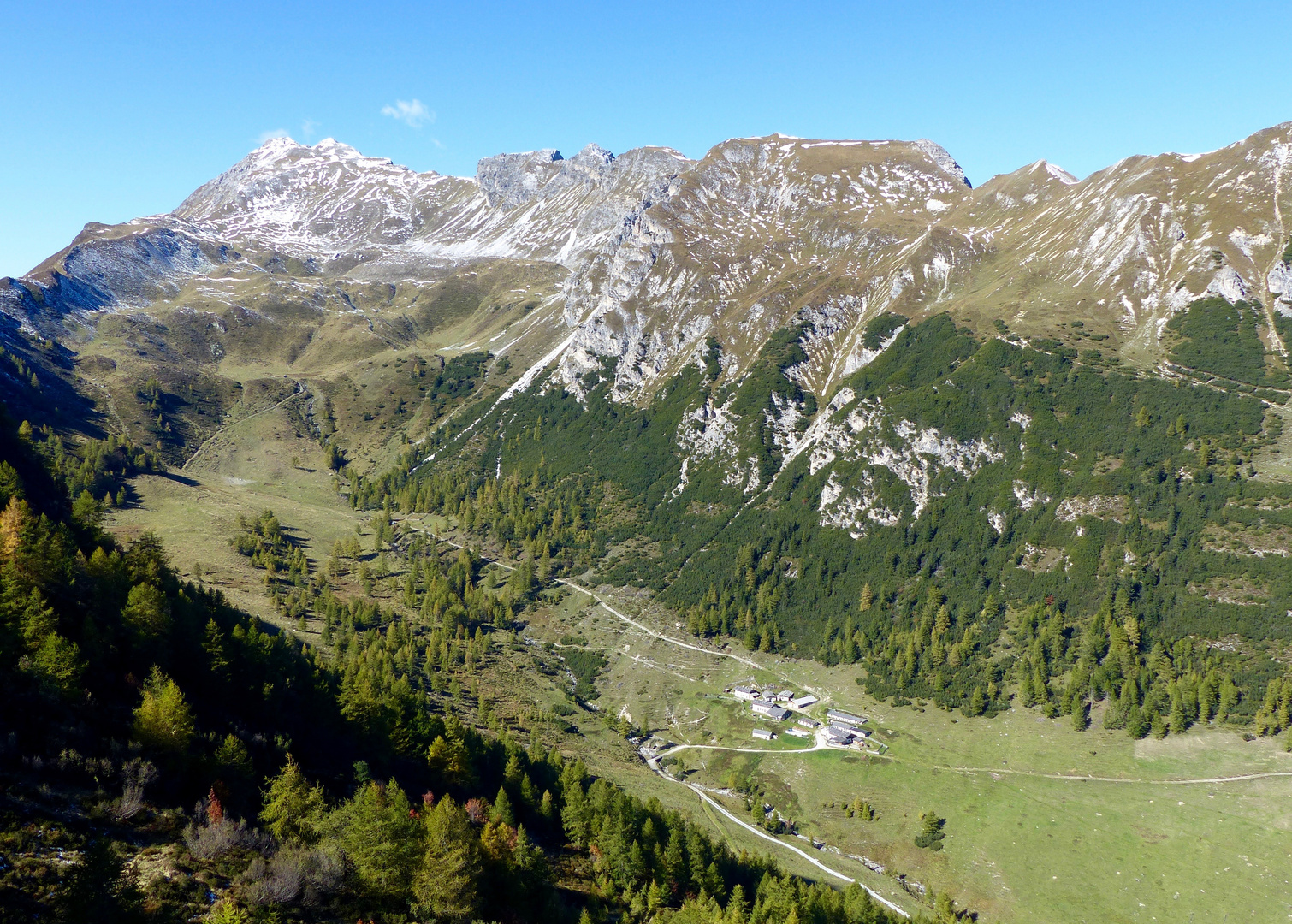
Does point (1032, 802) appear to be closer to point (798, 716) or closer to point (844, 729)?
point (844, 729)

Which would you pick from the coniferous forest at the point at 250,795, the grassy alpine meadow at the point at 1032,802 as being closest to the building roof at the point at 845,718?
the grassy alpine meadow at the point at 1032,802

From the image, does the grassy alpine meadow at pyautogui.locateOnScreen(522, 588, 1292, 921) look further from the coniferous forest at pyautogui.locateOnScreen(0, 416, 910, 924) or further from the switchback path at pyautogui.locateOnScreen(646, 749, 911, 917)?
the coniferous forest at pyautogui.locateOnScreen(0, 416, 910, 924)

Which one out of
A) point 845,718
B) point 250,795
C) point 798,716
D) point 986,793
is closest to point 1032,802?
point 986,793

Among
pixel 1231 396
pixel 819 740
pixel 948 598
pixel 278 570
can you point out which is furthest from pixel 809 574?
pixel 278 570

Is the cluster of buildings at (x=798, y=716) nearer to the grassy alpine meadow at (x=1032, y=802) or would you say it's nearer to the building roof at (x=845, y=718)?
the building roof at (x=845, y=718)

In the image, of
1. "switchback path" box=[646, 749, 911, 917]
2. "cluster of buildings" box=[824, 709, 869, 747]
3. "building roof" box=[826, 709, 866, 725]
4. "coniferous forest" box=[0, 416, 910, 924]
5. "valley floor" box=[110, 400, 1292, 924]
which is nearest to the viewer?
"coniferous forest" box=[0, 416, 910, 924]

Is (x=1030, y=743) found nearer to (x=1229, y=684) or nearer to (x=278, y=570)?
(x=1229, y=684)

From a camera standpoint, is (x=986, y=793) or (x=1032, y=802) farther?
(x=986, y=793)

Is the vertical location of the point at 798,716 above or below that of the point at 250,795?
below

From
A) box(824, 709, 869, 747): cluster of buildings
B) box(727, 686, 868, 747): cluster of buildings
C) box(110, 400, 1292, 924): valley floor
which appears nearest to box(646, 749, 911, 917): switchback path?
box(110, 400, 1292, 924): valley floor
